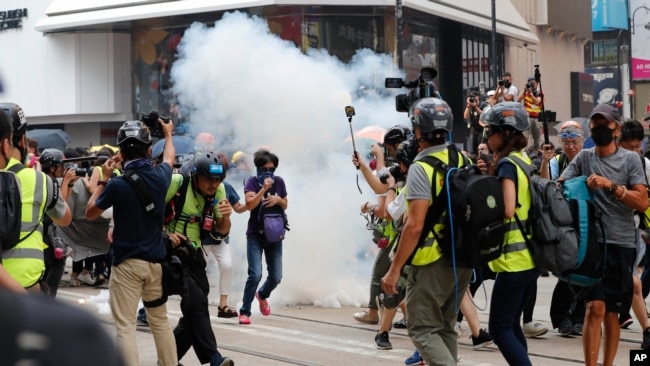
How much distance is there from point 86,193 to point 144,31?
22.1 metres

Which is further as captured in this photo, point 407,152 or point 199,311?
point 407,152

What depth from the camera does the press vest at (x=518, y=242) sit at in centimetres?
518

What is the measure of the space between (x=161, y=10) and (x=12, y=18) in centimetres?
814

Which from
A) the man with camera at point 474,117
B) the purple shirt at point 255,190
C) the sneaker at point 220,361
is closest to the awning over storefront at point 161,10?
the man with camera at point 474,117

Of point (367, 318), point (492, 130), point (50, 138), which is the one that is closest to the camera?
point (492, 130)

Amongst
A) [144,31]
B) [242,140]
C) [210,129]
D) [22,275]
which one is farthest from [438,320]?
[144,31]

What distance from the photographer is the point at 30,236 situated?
4.56 meters

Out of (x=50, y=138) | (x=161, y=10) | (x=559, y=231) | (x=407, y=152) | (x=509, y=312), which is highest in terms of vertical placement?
(x=161, y=10)

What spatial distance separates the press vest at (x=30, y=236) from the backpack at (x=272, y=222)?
15.4ft

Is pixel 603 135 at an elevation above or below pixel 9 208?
above

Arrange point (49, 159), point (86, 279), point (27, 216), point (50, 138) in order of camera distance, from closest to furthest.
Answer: point (27, 216)
point (49, 159)
point (86, 279)
point (50, 138)

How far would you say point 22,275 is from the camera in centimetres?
449

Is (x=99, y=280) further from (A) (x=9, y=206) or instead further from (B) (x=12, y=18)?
(B) (x=12, y=18)

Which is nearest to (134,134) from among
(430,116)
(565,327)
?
(430,116)
